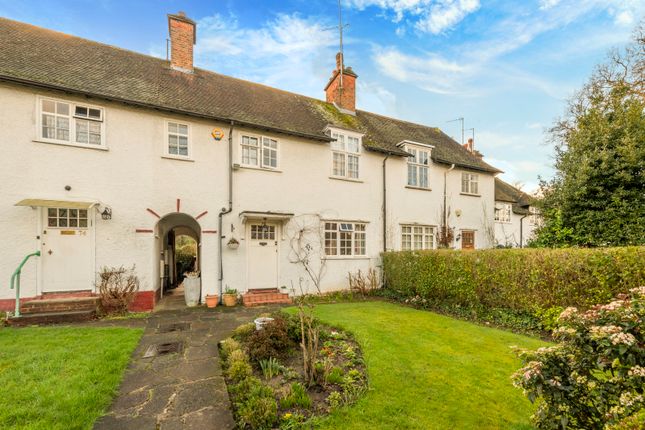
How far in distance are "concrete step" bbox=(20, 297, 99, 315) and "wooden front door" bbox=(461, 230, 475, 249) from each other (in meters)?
16.0

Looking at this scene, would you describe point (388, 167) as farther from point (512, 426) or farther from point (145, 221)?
point (512, 426)

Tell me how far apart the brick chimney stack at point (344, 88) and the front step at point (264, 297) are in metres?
9.98

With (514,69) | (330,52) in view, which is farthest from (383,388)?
(330,52)

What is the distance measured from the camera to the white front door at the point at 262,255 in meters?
10.6

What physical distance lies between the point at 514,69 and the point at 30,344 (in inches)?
669

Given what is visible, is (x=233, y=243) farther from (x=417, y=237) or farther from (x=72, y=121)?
(x=417, y=237)

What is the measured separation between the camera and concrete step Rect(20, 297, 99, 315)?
287 inches

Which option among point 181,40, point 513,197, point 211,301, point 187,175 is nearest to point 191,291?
point 211,301

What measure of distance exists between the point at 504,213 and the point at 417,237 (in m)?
13.7

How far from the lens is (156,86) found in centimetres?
1015

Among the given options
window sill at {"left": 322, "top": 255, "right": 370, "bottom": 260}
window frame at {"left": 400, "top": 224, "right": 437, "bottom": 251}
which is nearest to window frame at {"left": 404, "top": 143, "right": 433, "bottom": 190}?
window frame at {"left": 400, "top": 224, "right": 437, "bottom": 251}

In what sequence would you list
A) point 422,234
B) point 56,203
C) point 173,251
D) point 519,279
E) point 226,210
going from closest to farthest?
point 519,279 → point 56,203 → point 226,210 → point 422,234 → point 173,251

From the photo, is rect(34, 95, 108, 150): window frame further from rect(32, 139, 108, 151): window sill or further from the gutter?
the gutter

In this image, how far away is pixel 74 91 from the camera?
8086 mm
